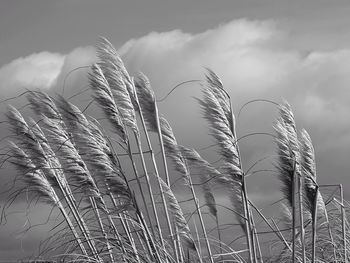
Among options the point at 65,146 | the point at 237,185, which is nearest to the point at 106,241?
the point at 65,146

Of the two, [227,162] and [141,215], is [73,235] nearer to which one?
[141,215]

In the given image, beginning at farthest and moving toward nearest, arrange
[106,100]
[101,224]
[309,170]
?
[101,224], [106,100], [309,170]

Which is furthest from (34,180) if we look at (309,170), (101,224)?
(309,170)

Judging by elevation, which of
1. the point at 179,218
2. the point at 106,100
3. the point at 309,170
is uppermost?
the point at 106,100

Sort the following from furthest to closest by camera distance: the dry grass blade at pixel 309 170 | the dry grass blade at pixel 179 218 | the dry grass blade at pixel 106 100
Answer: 1. the dry grass blade at pixel 179 218
2. the dry grass blade at pixel 106 100
3. the dry grass blade at pixel 309 170

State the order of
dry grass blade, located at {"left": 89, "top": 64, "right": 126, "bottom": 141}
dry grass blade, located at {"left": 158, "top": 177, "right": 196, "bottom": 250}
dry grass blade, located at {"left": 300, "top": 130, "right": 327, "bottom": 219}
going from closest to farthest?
dry grass blade, located at {"left": 300, "top": 130, "right": 327, "bottom": 219} < dry grass blade, located at {"left": 89, "top": 64, "right": 126, "bottom": 141} < dry grass blade, located at {"left": 158, "top": 177, "right": 196, "bottom": 250}

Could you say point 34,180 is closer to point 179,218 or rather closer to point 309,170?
point 179,218

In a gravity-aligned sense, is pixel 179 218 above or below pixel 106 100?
below

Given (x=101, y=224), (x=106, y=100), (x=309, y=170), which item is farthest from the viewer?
(x=101, y=224)

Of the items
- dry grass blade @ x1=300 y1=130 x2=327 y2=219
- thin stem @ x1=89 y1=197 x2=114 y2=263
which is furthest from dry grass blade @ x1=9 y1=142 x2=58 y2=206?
dry grass blade @ x1=300 y1=130 x2=327 y2=219

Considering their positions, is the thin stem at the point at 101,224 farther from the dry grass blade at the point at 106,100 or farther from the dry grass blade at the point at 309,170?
the dry grass blade at the point at 309,170

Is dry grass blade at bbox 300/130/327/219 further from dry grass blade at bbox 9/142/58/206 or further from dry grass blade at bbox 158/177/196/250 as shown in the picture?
dry grass blade at bbox 9/142/58/206

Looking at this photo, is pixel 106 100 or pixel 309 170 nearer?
pixel 309 170

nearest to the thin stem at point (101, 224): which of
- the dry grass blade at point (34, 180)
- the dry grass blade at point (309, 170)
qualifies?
the dry grass blade at point (34, 180)
